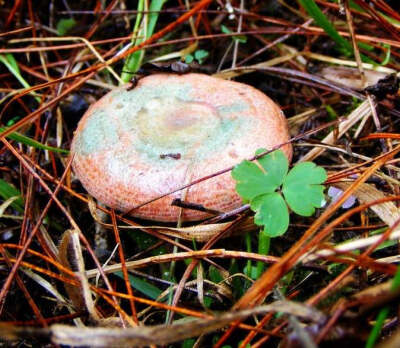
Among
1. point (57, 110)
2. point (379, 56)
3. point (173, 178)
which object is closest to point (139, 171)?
point (173, 178)

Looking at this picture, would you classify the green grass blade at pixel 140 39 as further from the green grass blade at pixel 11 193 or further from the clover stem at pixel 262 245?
the clover stem at pixel 262 245

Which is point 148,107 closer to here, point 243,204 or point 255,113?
point 255,113

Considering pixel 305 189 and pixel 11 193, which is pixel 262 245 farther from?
pixel 11 193

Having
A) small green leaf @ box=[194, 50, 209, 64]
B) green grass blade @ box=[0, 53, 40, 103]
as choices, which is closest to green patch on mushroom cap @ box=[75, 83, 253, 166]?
small green leaf @ box=[194, 50, 209, 64]

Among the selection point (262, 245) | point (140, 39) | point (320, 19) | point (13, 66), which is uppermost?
point (320, 19)

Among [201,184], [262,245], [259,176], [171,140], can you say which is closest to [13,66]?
[171,140]

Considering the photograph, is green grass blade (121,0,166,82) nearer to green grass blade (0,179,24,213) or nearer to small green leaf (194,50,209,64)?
small green leaf (194,50,209,64)
